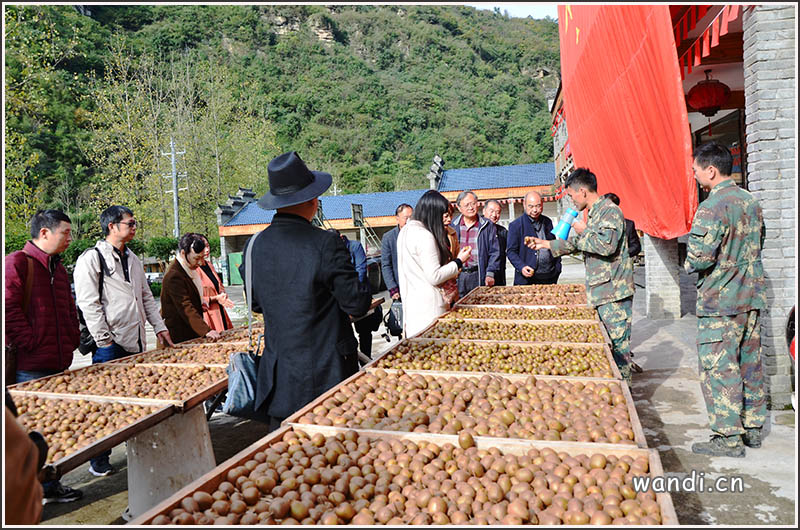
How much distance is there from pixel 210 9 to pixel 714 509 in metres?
93.0

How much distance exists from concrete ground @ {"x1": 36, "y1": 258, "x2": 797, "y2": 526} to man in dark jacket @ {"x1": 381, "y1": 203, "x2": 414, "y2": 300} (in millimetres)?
2090

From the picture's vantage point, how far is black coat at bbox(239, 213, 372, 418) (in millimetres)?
2537

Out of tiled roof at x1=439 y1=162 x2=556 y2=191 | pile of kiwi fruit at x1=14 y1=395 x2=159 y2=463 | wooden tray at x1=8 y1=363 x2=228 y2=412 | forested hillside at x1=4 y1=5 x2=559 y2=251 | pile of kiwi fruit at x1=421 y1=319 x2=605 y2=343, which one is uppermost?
forested hillside at x1=4 y1=5 x2=559 y2=251

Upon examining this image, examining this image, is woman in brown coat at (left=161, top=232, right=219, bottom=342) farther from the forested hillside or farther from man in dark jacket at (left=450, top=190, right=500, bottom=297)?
the forested hillside

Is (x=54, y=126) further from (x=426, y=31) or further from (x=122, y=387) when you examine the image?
(x=426, y=31)

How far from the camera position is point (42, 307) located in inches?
136

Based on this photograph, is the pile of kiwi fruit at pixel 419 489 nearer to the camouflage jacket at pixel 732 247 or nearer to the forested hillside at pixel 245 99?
the camouflage jacket at pixel 732 247

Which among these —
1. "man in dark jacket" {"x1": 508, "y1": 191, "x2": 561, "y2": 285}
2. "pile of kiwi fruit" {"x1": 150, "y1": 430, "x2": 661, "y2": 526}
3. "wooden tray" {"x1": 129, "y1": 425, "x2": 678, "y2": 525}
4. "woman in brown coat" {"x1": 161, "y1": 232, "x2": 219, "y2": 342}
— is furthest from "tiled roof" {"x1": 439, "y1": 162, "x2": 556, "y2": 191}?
"pile of kiwi fruit" {"x1": 150, "y1": 430, "x2": 661, "y2": 526}

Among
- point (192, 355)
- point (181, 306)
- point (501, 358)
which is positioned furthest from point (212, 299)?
point (501, 358)

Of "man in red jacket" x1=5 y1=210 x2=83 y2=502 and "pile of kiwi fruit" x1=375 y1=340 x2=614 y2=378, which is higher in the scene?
"man in red jacket" x1=5 y1=210 x2=83 y2=502

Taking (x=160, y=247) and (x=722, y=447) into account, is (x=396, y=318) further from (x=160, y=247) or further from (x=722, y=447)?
(x=160, y=247)

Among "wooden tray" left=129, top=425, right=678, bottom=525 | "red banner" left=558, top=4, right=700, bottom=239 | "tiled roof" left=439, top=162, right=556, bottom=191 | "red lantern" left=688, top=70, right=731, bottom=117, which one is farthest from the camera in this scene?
"tiled roof" left=439, top=162, right=556, bottom=191

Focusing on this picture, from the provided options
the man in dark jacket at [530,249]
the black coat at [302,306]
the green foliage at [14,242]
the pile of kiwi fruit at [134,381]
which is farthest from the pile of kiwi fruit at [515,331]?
the green foliage at [14,242]

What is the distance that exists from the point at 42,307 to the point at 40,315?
0.05 meters
